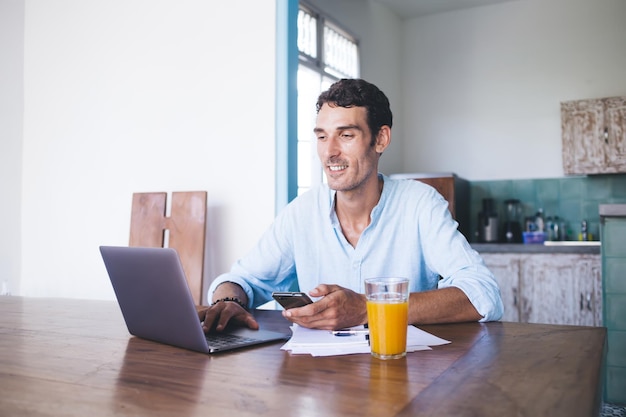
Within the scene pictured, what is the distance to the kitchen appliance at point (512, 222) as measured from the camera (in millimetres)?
4742

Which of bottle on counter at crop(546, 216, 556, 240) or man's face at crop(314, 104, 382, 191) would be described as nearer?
man's face at crop(314, 104, 382, 191)

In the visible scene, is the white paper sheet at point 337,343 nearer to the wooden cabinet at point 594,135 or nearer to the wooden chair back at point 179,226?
the wooden chair back at point 179,226

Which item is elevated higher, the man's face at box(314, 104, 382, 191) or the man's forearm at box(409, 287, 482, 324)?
the man's face at box(314, 104, 382, 191)

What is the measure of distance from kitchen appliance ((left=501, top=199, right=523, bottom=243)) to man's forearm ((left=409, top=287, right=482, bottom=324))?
3.72 metres

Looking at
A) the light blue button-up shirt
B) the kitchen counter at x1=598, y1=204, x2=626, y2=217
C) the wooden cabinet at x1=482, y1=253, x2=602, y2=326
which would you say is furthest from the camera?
the wooden cabinet at x1=482, y1=253, x2=602, y2=326

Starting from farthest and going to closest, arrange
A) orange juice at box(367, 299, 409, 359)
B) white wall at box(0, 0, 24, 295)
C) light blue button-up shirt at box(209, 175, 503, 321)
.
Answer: white wall at box(0, 0, 24, 295) → light blue button-up shirt at box(209, 175, 503, 321) → orange juice at box(367, 299, 409, 359)

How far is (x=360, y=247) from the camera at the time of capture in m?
1.64

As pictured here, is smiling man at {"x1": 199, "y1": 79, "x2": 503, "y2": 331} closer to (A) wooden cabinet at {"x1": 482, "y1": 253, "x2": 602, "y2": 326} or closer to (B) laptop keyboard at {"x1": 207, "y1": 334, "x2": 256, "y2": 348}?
(B) laptop keyboard at {"x1": 207, "y1": 334, "x2": 256, "y2": 348}

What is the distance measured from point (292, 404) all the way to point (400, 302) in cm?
32

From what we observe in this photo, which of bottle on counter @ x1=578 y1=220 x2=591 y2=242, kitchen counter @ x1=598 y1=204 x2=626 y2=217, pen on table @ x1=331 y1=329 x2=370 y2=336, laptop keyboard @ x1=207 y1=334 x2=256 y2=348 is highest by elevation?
kitchen counter @ x1=598 y1=204 x2=626 y2=217

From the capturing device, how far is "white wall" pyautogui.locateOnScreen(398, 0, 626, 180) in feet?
15.3

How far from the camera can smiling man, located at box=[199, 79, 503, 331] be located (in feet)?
5.24

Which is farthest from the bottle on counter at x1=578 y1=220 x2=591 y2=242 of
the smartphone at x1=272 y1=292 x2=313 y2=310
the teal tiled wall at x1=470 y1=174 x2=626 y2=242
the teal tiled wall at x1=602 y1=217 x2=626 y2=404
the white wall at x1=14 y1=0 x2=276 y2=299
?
the smartphone at x1=272 y1=292 x2=313 y2=310

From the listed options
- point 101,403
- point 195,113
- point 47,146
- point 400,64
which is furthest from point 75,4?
point 400,64
